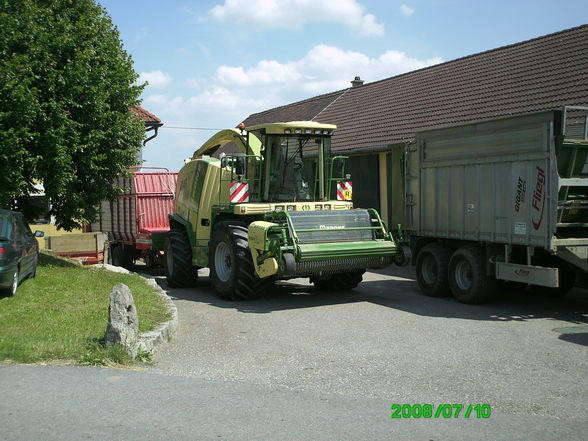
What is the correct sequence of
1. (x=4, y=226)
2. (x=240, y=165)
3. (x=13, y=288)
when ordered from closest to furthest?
1. (x=13, y=288)
2. (x=4, y=226)
3. (x=240, y=165)

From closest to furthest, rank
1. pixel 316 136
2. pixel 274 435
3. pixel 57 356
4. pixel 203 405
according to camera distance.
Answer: pixel 274 435
pixel 203 405
pixel 57 356
pixel 316 136

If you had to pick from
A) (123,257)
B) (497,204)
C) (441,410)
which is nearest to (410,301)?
(497,204)

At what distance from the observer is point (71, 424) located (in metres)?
5.12

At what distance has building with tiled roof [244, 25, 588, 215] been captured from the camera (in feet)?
51.8

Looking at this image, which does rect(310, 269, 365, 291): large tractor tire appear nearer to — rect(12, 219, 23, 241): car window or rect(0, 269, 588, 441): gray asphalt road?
rect(0, 269, 588, 441): gray asphalt road

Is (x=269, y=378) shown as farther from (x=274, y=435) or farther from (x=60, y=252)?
(x=60, y=252)

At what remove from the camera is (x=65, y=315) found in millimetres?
9039

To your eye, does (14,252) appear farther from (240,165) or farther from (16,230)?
(240,165)

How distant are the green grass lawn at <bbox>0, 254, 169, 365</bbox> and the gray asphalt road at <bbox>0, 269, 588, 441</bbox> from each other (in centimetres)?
38

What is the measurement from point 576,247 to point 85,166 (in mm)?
9689

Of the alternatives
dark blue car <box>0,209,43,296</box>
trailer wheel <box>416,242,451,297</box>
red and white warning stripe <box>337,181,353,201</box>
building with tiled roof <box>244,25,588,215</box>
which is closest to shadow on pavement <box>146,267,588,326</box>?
trailer wheel <box>416,242,451,297</box>

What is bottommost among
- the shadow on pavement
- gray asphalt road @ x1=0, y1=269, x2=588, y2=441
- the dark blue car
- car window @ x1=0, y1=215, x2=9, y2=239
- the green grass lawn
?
gray asphalt road @ x1=0, y1=269, x2=588, y2=441

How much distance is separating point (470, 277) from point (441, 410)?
582cm

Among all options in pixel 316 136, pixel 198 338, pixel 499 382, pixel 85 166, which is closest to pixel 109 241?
pixel 85 166
